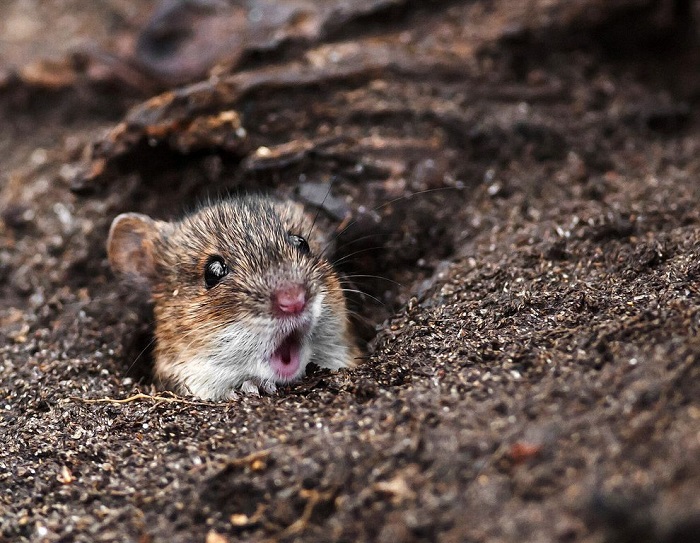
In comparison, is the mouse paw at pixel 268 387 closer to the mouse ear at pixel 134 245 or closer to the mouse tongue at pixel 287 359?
the mouse tongue at pixel 287 359

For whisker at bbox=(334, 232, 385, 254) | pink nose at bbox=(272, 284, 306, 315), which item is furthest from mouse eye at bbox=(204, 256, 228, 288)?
whisker at bbox=(334, 232, 385, 254)

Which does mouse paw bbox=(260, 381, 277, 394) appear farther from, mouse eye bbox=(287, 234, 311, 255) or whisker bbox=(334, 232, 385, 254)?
whisker bbox=(334, 232, 385, 254)

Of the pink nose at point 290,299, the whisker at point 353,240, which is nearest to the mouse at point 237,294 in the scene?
the pink nose at point 290,299

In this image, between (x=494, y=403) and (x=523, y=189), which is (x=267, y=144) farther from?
(x=494, y=403)

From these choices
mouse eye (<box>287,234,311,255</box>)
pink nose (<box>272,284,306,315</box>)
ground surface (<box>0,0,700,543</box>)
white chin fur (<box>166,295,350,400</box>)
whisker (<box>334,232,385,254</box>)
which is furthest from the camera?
whisker (<box>334,232,385,254</box>)

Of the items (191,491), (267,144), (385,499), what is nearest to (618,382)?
(385,499)

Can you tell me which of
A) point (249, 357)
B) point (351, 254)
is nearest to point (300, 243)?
point (351, 254)

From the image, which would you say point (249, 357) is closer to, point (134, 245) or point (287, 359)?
point (287, 359)

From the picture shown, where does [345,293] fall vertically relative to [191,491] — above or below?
below
